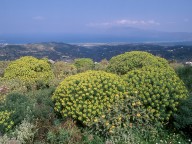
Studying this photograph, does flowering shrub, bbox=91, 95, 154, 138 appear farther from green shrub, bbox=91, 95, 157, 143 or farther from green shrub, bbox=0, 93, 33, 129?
green shrub, bbox=0, 93, 33, 129

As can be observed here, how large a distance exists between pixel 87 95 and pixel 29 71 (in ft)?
20.4

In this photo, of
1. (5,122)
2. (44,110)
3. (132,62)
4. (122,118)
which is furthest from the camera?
(132,62)

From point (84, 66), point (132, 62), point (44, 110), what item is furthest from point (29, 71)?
point (44, 110)

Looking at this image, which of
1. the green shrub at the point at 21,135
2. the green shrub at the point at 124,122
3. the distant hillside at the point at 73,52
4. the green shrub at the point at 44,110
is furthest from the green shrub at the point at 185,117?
the distant hillside at the point at 73,52

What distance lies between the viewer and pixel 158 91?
722cm

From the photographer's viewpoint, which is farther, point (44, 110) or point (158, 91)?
point (44, 110)

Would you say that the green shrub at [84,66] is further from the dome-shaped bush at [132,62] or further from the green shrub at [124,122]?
the green shrub at [124,122]

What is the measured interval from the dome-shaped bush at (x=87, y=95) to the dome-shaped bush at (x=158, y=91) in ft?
1.37

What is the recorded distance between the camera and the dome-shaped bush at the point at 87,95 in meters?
6.90

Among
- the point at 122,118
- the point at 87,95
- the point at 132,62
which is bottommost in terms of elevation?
the point at 122,118

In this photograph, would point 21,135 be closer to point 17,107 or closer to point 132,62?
point 17,107

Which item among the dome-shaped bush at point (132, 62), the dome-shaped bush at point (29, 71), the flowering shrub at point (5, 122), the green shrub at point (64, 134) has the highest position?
the dome-shaped bush at point (132, 62)

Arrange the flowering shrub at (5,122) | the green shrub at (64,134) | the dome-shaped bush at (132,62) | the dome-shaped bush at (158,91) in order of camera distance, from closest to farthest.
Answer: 1. the green shrub at (64,134)
2. the flowering shrub at (5,122)
3. the dome-shaped bush at (158,91)
4. the dome-shaped bush at (132,62)

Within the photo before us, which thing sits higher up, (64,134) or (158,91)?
(158,91)
